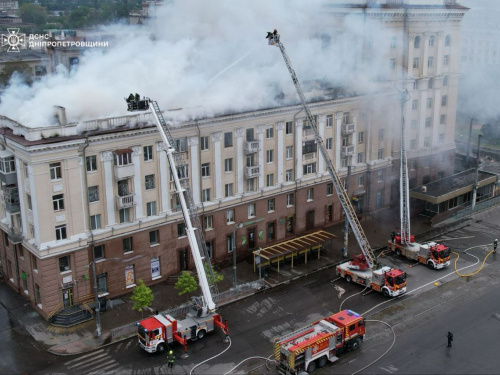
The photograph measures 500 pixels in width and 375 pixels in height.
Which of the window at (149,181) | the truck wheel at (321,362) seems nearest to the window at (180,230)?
the window at (149,181)

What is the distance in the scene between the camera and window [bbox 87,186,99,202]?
155 ft

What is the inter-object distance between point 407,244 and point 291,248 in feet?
36.1


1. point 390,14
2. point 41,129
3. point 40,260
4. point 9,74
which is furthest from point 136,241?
point 9,74

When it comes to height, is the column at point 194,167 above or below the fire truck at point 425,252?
above

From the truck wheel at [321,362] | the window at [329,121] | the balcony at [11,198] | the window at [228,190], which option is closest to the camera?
the truck wheel at [321,362]

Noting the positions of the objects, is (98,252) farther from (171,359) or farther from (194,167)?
(171,359)

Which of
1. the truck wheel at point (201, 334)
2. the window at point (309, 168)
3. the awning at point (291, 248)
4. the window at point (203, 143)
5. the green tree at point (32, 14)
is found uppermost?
the green tree at point (32, 14)

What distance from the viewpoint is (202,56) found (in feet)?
191

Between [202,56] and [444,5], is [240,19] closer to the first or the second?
[202,56]

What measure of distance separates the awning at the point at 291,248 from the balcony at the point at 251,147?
857 cm

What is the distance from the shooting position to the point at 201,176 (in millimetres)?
53062

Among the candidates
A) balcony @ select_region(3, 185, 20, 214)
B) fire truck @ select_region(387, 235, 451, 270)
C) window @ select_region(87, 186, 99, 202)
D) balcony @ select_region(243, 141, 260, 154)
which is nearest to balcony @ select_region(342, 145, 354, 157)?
fire truck @ select_region(387, 235, 451, 270)

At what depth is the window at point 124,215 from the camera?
49.4m

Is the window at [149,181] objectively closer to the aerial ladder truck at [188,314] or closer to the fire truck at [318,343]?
the aerial ladder truck at [188,314]
